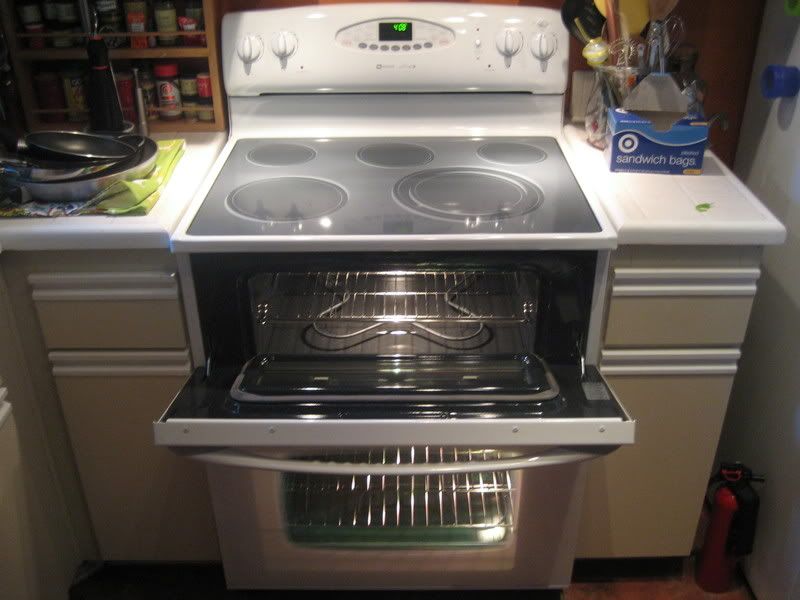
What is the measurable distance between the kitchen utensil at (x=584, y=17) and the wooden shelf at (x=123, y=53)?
2.35ft

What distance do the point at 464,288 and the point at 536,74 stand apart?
0.49 metres

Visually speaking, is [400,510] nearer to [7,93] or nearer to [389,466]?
[389,466]

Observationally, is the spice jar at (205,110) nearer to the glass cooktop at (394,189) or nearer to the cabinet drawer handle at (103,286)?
the glass cooktop at (394,189)

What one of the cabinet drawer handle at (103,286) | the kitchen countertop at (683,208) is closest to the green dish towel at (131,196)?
the cabinet drawer handle at (103,286)

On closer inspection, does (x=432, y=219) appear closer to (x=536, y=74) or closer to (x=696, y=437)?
(x=536, y=74)

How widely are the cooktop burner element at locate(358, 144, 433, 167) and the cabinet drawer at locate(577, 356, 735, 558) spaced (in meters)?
0.53

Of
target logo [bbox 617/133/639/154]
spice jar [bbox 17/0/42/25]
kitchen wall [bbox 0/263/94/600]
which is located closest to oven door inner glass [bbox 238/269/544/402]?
target logo [bbox 617/133/639/154]

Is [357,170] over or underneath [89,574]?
over

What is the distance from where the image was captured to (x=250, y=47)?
1.56 meters

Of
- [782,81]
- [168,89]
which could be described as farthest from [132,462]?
[782,81]

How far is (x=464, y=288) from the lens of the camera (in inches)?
56.1

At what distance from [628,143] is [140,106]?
952 mm

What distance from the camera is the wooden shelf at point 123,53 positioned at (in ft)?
5.05

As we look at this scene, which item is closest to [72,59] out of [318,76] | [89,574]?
[318,76]
